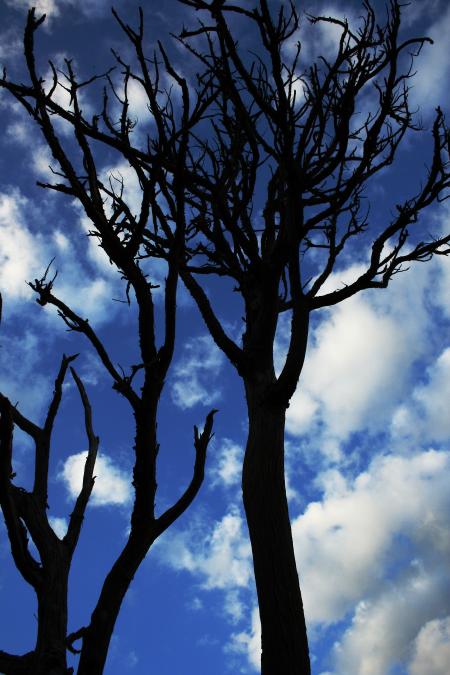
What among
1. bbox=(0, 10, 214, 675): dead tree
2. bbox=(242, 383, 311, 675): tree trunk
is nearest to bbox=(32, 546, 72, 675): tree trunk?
bbox=(0, 10, 214, 675): dead tree

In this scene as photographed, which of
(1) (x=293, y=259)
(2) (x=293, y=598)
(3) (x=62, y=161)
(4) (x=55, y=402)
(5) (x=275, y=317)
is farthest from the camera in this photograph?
(5) (x=275, y=317)

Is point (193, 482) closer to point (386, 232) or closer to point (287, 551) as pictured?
point (287, 551)

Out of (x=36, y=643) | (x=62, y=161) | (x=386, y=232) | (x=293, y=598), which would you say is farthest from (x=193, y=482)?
(x=386, y=232)

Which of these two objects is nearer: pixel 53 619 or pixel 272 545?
pixel 53 619

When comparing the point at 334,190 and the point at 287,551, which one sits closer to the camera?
the point at 287,551

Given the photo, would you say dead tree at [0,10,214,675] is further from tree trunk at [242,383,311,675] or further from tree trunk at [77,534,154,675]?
tree trunk at [242,383,311,675]

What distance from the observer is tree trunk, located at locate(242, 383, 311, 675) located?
3490 millimetres

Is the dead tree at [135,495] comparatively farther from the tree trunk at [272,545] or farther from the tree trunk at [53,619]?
the tree trunk at [272,545]

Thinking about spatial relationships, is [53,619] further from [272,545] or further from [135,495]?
[272,545]

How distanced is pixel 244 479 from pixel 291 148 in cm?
246

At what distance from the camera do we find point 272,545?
3.86m

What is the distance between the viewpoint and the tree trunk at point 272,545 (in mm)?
3490

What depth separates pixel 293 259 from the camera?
431cm

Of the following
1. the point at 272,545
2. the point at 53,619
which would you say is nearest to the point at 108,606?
the point at 53,619
